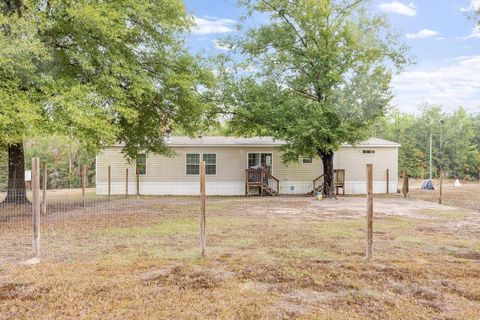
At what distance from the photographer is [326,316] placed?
4.12m

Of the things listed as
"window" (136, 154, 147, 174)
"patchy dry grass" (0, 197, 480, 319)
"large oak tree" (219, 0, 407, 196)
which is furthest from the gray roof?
"patchy dry grass" (0, 197, 480, 319)

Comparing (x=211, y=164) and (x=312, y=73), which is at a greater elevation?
(x=312, y=73)

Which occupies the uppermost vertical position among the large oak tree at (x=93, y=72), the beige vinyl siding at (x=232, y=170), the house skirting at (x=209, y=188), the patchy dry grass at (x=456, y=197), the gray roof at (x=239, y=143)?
the large oak tree at (x=93, y=72)

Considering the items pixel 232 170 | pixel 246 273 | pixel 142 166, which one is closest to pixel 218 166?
pixel 232 170

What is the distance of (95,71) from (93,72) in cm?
22

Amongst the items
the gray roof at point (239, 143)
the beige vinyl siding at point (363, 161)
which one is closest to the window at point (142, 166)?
the gray roof at point (239, 143)

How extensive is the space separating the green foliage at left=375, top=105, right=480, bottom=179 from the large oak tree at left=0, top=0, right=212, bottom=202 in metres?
33.8

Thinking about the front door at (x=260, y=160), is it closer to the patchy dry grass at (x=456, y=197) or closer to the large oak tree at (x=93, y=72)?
the large oak tree at (x=93, y=72)

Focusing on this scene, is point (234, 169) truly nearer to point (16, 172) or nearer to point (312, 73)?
point (312, 73)

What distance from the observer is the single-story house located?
864 inches

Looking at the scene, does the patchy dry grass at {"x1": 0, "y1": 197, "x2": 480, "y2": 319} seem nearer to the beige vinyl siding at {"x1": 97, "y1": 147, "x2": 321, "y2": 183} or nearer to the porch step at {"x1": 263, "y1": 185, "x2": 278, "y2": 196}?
the porch step at {"x1": 263, "y1": 185, "x2": 278, "y2": 196}

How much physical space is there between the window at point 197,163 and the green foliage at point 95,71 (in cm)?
525

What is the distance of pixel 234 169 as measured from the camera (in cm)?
2264

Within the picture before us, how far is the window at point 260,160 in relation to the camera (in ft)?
74.8
